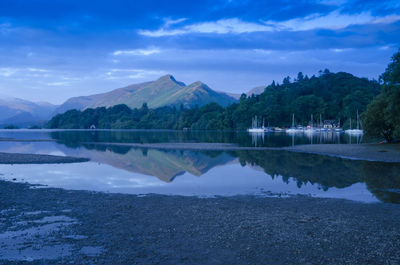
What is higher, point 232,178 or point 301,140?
point 301,140

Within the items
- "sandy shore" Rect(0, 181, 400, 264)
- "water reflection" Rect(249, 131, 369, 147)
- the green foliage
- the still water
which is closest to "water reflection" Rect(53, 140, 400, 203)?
the still water

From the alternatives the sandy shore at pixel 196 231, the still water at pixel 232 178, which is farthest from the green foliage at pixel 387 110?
the sandy shore at pixel 196 231

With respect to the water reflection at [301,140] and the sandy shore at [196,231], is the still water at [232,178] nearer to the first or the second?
the sandy shore at [196,231]

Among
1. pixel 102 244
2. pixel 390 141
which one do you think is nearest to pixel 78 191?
pixel 102 244

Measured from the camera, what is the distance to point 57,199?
2162 cm

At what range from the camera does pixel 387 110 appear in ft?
174

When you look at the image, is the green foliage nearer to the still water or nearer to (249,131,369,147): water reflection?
the still water

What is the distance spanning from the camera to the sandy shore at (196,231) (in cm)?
1182

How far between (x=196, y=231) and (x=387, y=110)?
4851cm

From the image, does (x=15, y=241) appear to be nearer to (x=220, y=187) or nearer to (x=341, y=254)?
(x=341, y=254)

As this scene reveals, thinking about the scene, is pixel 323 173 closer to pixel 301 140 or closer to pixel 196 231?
pixel 196 231

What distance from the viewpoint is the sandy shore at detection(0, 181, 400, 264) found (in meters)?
11.8

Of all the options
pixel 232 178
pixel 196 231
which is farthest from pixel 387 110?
pixel 196 231

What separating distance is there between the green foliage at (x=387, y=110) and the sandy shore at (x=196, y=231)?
125 ft
